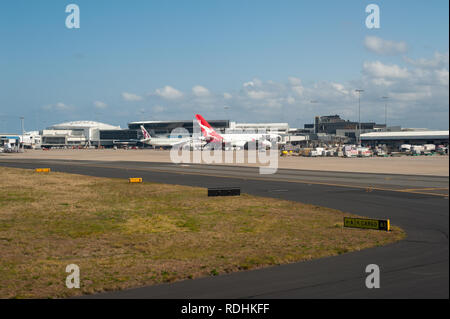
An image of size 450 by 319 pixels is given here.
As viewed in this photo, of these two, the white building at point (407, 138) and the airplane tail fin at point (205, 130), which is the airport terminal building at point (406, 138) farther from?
the airplane tail fin at point (205, 130)

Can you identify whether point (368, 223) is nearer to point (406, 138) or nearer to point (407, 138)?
point (407, 138)

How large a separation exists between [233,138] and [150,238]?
4999 inches

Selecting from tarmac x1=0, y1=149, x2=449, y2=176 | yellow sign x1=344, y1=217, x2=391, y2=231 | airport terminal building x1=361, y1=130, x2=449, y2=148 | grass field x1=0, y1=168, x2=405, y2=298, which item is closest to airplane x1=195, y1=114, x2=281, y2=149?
tarmac x1=0, y1=149, x2=449, y2=176

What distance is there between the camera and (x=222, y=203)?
3409cm

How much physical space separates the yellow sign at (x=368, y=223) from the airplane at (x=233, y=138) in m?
117

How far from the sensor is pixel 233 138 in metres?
148

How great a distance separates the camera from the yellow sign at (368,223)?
71.4 feet

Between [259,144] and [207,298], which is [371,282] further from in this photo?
[259,144]

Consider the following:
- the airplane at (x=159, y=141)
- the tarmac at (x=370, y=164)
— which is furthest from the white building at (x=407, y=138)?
the airplane at (x=159, y=141)

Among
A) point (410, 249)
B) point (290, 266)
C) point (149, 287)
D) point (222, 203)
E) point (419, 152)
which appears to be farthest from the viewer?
point (419, 152)

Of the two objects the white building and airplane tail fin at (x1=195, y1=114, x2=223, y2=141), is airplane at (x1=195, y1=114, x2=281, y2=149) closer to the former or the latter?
airplane tail fin at (x1=195, y1=114, x2=223, y2=141)

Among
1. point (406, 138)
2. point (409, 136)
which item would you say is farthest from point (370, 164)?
point (409, 136)
